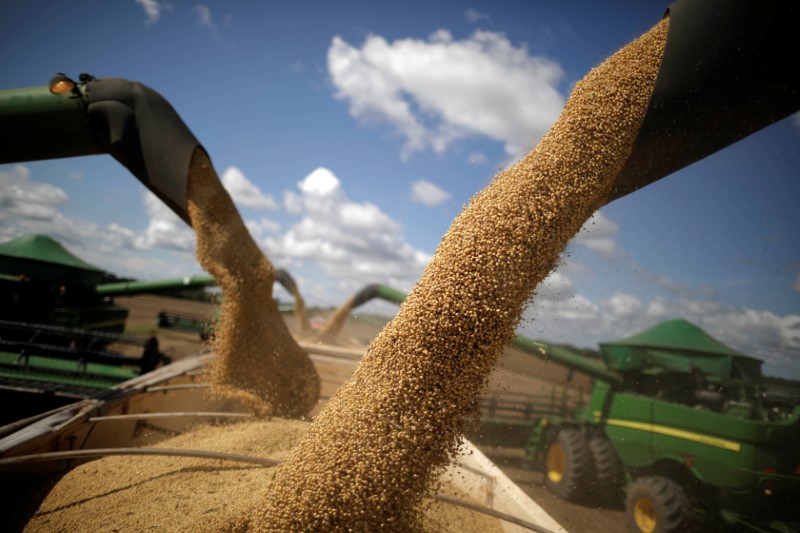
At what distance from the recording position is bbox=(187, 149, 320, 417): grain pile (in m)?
3.09

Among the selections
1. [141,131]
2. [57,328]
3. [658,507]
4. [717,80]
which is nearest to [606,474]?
[658,507]

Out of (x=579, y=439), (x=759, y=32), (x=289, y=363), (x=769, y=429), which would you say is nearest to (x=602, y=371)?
(x=579, y=439)

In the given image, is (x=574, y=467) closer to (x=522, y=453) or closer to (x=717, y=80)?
(x=522, y=453)

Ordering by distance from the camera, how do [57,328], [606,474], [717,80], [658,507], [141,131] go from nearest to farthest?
1. [717,80]
2. [141,131]
3. [658,507]
4. [57,328]
5. [606,474]

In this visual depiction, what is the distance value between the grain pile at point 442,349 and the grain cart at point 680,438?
3.37ft

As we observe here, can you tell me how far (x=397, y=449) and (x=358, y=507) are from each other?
25 centimetres

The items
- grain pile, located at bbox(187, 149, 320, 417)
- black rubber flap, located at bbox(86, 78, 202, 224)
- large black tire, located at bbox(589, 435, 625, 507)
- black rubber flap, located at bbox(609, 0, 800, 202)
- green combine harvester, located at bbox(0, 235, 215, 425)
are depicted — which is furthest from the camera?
large black tire, located at bbox(589, 435, 625, 507)

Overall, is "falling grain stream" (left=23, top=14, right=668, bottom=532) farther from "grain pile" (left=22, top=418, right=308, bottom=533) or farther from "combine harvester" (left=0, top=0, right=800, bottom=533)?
"combine harvester" (left=0, top=0, right=800, bottom=533)

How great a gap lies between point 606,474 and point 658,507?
35.0 inches

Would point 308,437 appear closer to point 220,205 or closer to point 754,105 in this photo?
point 220,205

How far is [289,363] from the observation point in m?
3.41

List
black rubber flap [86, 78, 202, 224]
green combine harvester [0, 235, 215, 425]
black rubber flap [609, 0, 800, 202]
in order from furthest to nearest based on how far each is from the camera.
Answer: green combine harvester [0, 235, 215, 425]
black rubber flap [86, 78, 202, 224]
black rubber flap [609, 0, 800, 202]

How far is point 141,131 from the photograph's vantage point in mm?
2953

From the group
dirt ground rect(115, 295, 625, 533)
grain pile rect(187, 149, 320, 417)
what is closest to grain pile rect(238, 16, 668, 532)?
dirt ground rect(115, 295, 625, 533)
